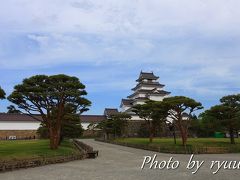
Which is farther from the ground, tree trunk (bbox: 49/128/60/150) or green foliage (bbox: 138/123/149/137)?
green foliage (bbox: 138/123/149/137)

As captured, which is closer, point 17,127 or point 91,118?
point 17,127

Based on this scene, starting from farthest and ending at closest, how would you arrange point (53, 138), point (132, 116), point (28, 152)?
point (132, 116) < point (53, 138) < point (28, 152)

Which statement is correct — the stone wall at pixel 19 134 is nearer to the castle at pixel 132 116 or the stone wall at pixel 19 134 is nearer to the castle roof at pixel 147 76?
the castle at pixel 132 116

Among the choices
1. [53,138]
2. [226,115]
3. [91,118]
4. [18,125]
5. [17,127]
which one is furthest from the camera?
[91,118]

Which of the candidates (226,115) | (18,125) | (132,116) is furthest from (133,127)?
(226,115)

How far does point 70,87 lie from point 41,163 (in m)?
10.7

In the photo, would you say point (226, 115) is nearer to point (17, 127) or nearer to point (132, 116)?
point (132, 116)

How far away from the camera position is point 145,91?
290 ft

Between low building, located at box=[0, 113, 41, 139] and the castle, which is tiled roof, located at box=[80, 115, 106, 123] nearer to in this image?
the castle

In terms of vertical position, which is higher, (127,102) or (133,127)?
(127,102)

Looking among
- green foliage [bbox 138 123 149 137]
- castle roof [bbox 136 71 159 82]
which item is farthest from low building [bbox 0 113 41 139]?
castle roof [bbox 136 71 159 82]

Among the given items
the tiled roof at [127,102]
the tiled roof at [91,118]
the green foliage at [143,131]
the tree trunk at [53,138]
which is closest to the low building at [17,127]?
the tiled roof at [91,118]

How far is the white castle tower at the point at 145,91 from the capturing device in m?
87.1

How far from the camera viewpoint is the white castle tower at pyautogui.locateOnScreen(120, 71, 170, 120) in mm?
87125
